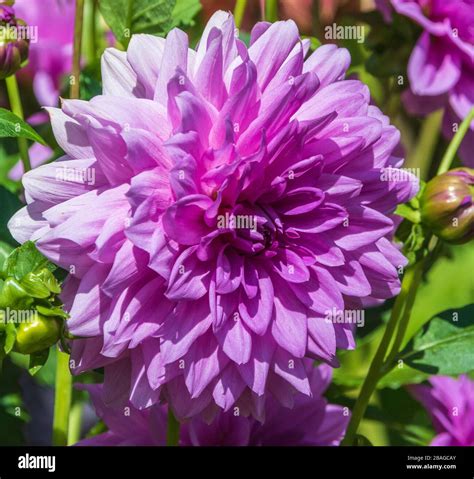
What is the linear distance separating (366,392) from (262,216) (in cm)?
18

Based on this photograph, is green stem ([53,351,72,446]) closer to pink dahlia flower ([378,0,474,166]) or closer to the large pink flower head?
the large pink flower head

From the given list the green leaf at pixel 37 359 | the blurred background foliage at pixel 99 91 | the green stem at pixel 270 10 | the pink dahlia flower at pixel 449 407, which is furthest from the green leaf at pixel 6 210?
the pink dahlia flower at pixel 449 407

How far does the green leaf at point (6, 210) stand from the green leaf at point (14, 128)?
0.10 metres

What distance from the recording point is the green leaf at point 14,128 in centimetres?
53

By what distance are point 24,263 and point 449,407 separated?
1.31ft

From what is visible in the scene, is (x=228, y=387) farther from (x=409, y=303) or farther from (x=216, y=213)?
(x=409, y=303)

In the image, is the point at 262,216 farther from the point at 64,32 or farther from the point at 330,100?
the point at 64,32

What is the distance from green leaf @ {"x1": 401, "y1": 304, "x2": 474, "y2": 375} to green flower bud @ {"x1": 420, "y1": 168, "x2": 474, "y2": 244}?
0.28 ft

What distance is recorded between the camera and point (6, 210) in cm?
62

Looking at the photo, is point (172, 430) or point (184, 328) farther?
point (172, 430)

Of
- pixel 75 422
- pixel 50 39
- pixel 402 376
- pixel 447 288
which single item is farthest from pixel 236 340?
pixel 447 288

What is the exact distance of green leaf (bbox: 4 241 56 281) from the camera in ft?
1.75

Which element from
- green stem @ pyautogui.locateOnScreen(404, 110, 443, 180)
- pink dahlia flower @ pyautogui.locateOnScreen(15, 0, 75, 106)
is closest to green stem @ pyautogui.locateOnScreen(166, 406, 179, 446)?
pink dahlia flower @ pyautogui.locateOnScreen(15, 0, 75, 106)

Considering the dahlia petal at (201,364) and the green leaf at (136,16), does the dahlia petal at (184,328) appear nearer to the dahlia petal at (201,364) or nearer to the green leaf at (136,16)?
the dahlia petal at (201,364)
